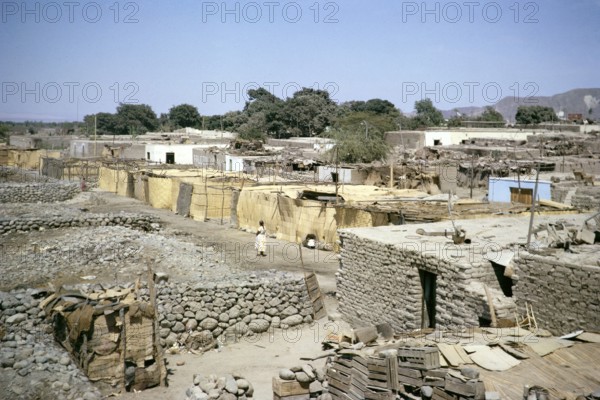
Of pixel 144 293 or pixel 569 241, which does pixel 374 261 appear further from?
pixel 144 293

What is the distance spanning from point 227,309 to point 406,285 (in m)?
3.98

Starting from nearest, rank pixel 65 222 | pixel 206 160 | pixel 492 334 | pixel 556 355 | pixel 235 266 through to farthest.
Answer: pixel 556 355 < pixel 492 334 < pixel 235 266 < pixel 65 222 < pixel 206 160

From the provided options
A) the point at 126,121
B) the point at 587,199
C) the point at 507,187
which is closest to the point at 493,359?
the point at 587,199

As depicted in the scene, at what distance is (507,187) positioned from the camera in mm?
24109

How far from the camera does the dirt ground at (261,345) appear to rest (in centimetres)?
1052

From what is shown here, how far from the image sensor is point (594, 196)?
17.9 metres

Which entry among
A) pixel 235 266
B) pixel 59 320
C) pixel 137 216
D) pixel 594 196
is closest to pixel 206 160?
pixel 137 216

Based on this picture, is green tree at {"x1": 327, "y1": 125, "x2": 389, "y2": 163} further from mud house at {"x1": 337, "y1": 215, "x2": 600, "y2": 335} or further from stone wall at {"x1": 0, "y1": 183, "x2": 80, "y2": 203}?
mud house at {"x1": 337, "y1": 215, "x2": 600, "y2": 335}

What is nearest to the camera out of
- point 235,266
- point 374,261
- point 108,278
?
point 374,261

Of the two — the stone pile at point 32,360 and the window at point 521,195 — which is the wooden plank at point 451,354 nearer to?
the stone pile at point 32,360

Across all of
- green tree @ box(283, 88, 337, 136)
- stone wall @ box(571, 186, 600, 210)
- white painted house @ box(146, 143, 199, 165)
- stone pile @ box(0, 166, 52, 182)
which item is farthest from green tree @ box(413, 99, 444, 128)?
stone wall @ box(571, 186, 600, 210)

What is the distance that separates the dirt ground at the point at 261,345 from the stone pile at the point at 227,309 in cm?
26

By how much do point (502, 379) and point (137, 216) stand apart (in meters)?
18.0

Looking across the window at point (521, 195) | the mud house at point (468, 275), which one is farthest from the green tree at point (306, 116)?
the mud house at point (468, 275)
